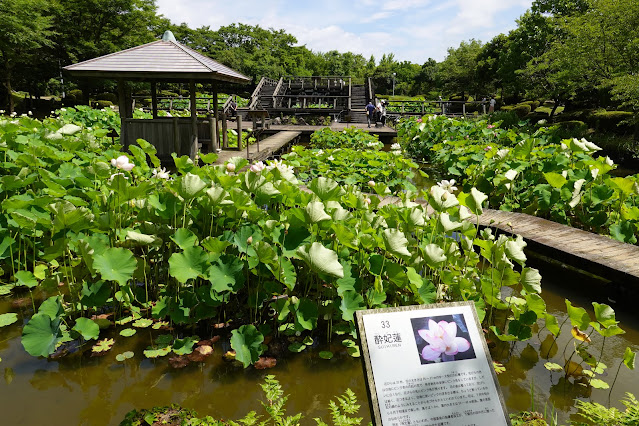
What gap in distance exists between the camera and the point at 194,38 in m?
45.0

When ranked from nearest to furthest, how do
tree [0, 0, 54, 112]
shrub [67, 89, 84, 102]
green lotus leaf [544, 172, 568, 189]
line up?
green lotus leaf [544, 172, 568, 189] < tree [0, 0, 54, 112] < shrub [67, 89, 84, 102]

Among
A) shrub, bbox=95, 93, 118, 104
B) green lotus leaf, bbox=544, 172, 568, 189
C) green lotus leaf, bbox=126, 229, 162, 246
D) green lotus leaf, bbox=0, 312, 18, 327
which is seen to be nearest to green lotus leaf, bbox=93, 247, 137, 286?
green lotus leaf, bbox=126, 229, 162, 246

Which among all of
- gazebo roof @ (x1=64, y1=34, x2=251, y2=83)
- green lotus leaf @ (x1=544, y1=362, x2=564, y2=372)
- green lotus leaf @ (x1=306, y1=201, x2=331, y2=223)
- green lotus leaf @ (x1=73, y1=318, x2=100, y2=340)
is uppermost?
gazebo roof @ (x1=64, y1=34, x2=251, y2=83)

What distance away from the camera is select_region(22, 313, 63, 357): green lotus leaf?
2.26 meters

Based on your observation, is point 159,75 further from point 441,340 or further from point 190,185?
point 441,340

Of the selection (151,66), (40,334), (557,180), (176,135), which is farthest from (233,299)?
(151,66)

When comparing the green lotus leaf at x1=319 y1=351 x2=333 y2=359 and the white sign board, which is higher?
the white sign board

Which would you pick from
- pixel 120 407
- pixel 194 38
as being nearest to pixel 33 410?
pixel 120 407

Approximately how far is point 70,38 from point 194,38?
24.9m

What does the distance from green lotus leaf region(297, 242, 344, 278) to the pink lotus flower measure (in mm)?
785

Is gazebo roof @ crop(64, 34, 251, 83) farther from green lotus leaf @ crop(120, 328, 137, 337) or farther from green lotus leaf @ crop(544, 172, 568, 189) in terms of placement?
green lotus leaf @ crop(120, 328, 137, 337)

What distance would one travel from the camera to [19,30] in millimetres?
17906

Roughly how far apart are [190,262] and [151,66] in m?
6.22

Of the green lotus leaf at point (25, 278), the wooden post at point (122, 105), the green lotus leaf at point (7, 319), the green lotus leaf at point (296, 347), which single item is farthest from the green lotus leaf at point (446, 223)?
the wooden post at point (122, 105)
